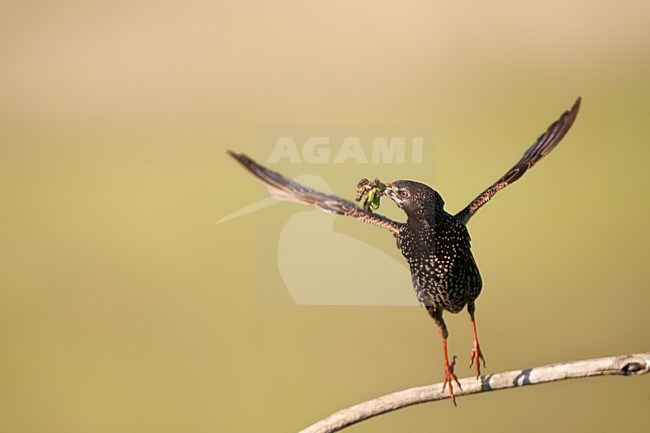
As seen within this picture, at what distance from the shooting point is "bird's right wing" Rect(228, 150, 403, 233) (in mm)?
4695

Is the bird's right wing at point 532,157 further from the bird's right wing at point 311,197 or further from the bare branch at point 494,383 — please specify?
the bare branch at point 494,383

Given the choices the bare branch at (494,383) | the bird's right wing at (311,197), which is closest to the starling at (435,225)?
the bird's right wing at (311,197)

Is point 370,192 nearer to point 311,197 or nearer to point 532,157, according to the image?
point 311,197

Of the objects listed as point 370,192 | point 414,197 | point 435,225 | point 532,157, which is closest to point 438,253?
point 435,225

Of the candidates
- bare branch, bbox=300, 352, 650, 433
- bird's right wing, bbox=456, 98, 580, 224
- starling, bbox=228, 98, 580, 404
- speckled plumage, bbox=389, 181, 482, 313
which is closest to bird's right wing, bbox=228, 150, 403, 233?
starling, bbox=228, 98, 580, 404

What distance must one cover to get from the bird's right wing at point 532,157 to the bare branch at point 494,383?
0.89 meters

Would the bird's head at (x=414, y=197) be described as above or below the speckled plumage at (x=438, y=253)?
above

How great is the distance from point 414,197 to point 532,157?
2.27ft

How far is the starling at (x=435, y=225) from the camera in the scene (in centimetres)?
458

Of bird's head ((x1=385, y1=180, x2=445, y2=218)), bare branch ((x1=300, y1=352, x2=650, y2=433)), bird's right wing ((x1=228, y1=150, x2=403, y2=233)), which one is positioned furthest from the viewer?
bird's right wing ((x1=228, y1=150, x2=403, y2=233))

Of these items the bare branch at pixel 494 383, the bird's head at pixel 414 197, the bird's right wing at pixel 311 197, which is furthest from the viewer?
the bird's right wing at pixel 311 197

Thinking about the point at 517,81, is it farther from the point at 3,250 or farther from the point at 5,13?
the point at 5,13

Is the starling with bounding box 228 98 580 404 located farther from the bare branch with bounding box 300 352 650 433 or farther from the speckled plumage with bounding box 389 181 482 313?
the bare branch with bounding box 300 352 650 433

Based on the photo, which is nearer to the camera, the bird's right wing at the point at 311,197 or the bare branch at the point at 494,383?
the bare branch at the point at 494,383
